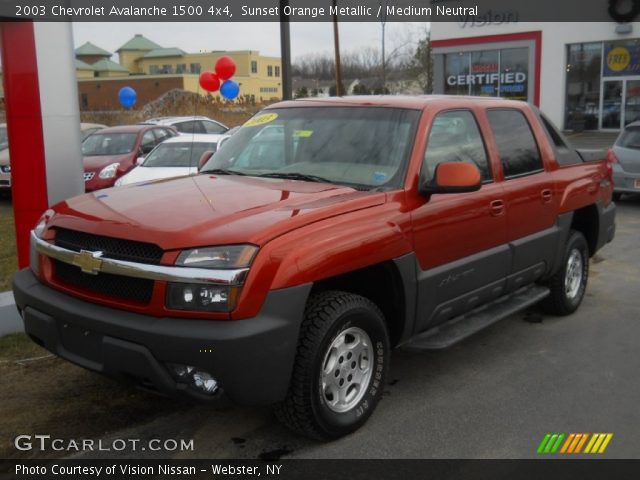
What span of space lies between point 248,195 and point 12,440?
1.85 meters

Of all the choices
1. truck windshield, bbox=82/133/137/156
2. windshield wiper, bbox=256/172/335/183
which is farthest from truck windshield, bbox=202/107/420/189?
truck windshield, bbox=82/133/137/156

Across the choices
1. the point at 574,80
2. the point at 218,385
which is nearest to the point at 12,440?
the point at 218,385

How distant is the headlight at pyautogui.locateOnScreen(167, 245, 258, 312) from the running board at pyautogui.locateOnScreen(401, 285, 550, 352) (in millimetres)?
1464

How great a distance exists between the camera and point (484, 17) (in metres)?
28.5

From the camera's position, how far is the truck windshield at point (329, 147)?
4.24m

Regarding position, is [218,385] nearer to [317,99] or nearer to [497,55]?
[317,99]

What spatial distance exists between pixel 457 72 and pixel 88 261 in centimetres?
2860

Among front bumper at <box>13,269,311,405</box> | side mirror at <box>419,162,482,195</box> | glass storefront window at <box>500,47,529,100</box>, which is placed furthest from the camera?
glass storefront window at <box>500,47,529,100</box>

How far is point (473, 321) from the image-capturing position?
474 cm

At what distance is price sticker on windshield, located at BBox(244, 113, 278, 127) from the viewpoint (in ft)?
16.4

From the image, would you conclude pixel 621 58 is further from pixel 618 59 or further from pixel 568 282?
pixel 568 282

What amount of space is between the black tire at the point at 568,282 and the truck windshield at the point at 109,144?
33.1 ft

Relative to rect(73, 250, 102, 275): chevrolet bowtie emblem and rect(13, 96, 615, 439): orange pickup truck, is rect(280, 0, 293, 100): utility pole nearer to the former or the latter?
rect(13, 96, 615, 439): orange pickup truck

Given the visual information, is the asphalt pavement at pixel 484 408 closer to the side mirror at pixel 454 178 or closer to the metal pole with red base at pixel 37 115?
the side mirror at pixel 454 178
